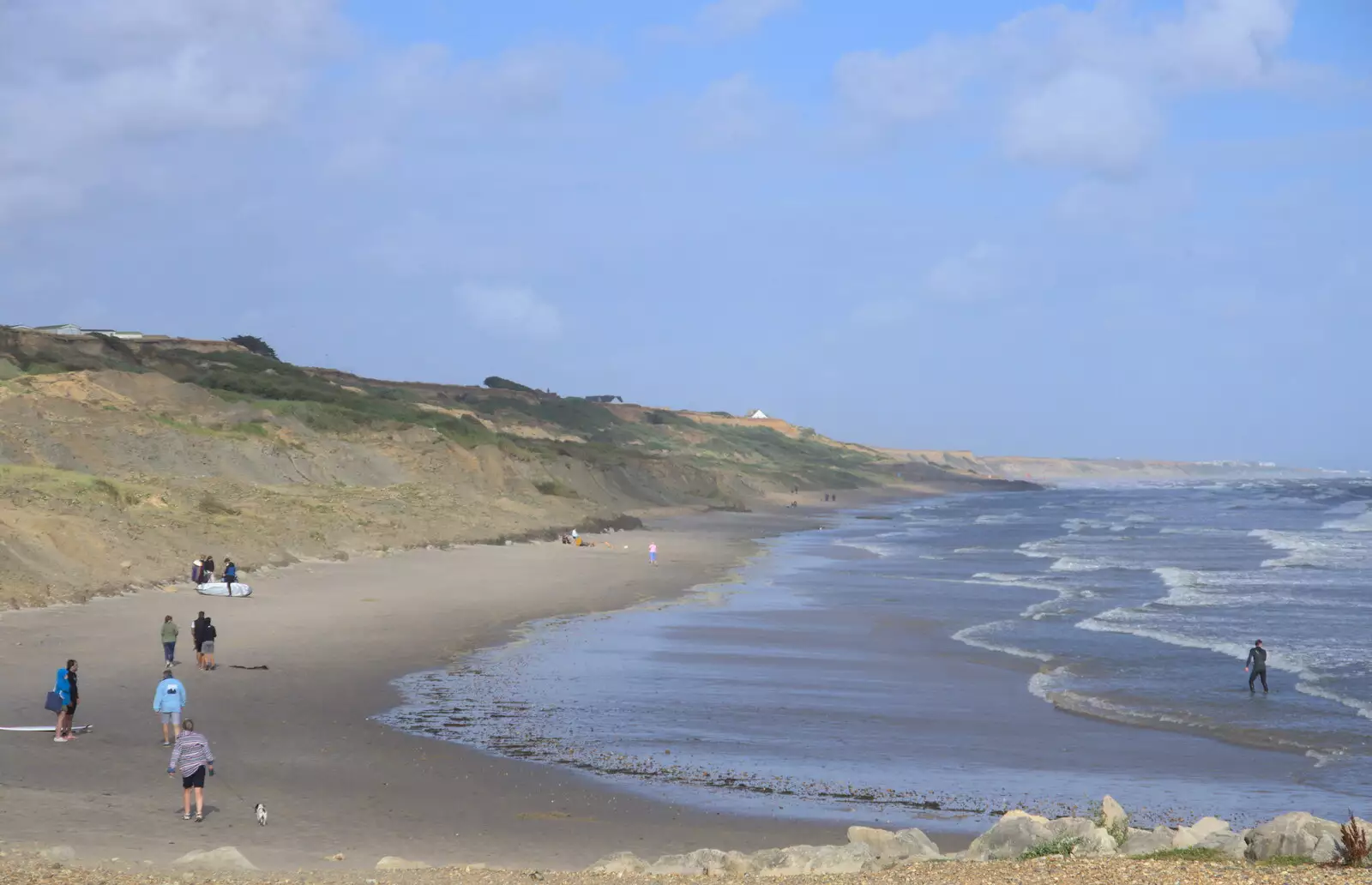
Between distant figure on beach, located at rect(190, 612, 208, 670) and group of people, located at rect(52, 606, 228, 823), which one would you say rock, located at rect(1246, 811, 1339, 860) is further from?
distant figure on beach, located at rect(190, 612, 208, 670)

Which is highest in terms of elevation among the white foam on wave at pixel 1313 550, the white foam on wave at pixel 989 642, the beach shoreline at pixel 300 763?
the white foam on wave at pixel 1313 550

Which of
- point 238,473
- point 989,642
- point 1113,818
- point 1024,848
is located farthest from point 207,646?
point 238,473

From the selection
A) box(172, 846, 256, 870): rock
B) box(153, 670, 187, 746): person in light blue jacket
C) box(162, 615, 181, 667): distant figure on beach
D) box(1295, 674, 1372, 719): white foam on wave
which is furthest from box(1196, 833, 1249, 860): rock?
box(162, 615, 181, 667): distant figure on beach

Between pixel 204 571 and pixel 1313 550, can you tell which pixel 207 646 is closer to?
pixel 204 571

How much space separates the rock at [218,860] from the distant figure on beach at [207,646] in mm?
11410

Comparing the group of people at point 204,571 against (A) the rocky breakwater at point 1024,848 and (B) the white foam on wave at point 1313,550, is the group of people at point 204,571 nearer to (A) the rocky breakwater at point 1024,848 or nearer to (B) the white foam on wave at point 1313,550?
(A) the rocky breakwater at point 1024,848

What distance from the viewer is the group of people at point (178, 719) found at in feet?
47.6

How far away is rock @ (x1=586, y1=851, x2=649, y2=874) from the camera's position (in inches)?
494

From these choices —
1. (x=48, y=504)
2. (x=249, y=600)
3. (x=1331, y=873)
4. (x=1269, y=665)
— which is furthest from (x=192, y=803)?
(x=48, y=504)

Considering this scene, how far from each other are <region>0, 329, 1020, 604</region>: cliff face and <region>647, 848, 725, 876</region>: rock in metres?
21.6

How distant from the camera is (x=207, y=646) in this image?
77.6 ft

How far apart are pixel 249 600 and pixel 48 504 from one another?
7.70 metres

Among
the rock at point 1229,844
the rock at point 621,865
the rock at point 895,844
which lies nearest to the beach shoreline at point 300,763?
the rock at point 621,865

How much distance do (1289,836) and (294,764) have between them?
39.9ft
